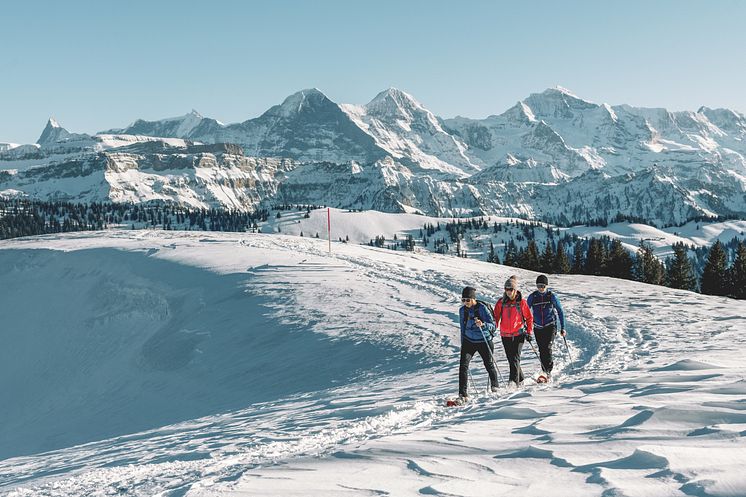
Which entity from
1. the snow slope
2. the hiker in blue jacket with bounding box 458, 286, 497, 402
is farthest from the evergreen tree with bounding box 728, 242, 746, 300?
the hiker in blue jacket with bounding box 458, 286, 497, 402

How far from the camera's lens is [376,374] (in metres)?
18.4

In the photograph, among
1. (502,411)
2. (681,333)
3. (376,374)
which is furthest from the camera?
(681,333)

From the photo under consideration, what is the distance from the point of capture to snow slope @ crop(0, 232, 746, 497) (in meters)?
7.10

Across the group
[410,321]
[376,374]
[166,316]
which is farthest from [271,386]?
[166,316]

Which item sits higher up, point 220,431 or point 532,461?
point 532,461

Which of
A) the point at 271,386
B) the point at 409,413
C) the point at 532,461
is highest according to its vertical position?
the point at 532,461

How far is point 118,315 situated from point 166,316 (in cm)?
399

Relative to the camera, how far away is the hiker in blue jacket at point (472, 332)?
41.5ft

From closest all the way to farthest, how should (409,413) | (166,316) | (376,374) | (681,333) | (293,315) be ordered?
(409,413), (376,374), (681,333), (293,315), (166,316)

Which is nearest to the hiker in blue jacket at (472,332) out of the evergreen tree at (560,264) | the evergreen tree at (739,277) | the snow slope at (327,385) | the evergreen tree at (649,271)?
the snow slope at (327,385)

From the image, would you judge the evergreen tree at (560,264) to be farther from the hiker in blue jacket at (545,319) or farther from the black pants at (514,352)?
the black pants at (514,352)

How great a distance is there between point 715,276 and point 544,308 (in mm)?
65455

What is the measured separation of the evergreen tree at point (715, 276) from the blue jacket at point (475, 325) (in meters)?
67.2

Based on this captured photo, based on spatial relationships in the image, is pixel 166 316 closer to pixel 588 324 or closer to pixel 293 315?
pixel 293 315
